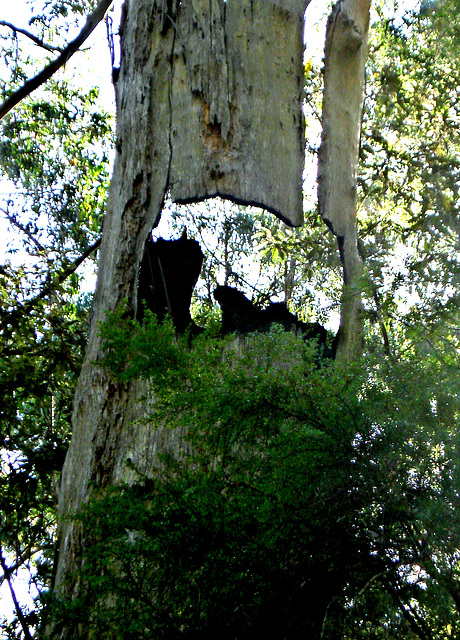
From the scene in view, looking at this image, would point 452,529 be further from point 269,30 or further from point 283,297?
point 283,297

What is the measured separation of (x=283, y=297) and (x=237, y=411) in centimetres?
449

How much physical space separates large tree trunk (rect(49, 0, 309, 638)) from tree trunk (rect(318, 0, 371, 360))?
0.98 ft

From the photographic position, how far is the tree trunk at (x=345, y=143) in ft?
18.6

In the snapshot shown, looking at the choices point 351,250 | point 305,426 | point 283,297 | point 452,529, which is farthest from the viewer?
point 283,297

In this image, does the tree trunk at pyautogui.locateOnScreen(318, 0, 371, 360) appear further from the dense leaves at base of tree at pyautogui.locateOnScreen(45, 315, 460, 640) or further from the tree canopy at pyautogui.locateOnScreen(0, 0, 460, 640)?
the dense leaves at base of tree at pyautogui.locateOnScreen(45, 315, 460, 640)

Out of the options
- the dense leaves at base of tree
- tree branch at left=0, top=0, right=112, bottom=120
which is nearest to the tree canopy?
the dense leaves at base of tree

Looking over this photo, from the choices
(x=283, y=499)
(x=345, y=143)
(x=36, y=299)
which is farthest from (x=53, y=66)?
(x=283, y=499)

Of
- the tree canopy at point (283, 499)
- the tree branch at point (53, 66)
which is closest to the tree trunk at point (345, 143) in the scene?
the tree canopy at point (283, 499)

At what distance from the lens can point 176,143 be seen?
5605 mm

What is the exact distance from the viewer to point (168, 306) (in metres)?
5.52

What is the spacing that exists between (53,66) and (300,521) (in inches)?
203

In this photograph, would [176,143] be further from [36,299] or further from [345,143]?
[36,299]

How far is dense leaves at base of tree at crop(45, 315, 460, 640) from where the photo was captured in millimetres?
3311

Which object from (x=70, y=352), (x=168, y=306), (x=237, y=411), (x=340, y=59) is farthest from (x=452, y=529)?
(x=70, y=352)
